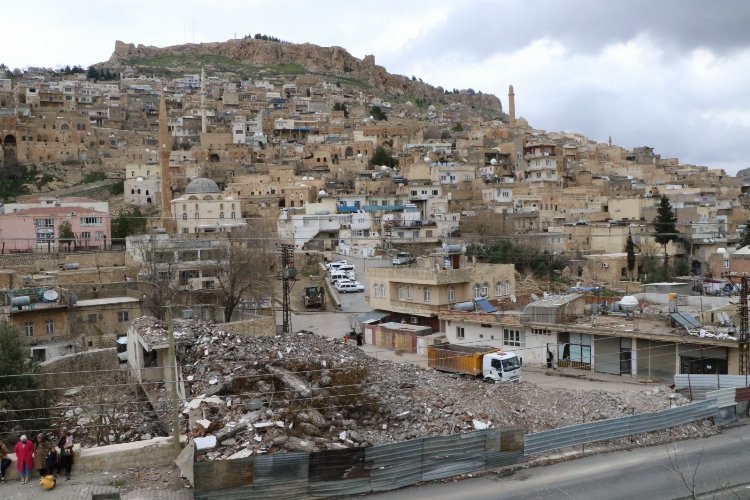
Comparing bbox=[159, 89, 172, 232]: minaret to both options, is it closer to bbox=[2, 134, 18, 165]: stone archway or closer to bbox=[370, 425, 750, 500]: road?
bbox=[2, 134, 18, 165]: stone archway

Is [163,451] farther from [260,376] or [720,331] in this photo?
[720,331]

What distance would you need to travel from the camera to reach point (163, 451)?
10242 millimetres

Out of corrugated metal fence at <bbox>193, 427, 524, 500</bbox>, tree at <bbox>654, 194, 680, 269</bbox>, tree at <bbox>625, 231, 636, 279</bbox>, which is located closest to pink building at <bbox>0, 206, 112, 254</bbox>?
tree at <bbox>625, 231, 636, 279</bbox>

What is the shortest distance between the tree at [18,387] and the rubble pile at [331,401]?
3283 millimetres

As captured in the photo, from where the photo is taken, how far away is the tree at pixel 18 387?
14859mm

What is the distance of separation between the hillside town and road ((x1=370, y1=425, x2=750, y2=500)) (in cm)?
123

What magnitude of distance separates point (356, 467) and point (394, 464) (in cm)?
60

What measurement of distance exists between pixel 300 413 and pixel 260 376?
5.23 ft

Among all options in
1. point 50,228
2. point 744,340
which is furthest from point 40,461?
point 50,228

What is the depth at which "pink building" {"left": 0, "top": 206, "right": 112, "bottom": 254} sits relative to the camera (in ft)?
120

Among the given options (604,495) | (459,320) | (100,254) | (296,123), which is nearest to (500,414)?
(604,495)

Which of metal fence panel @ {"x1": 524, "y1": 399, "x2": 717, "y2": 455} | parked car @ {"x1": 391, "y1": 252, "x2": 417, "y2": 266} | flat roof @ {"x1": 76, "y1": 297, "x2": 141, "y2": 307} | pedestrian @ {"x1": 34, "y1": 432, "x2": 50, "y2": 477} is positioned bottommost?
metal fence panel @ {"x1": 524, "y1": 399, "x2": 717, "y2": 455}

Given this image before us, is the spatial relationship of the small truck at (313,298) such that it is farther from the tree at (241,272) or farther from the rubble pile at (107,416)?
the rubble pile at (107,416)

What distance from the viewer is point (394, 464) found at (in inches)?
409
